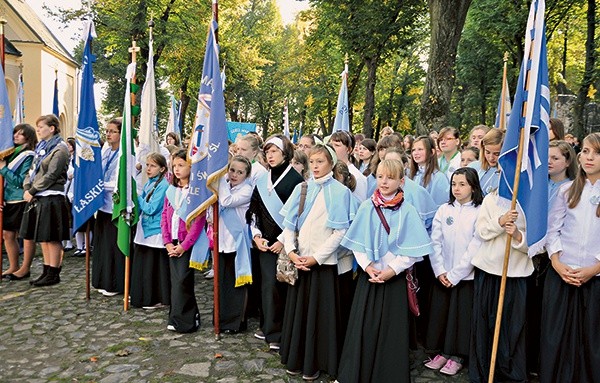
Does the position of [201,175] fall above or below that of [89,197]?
above

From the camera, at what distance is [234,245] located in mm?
5633

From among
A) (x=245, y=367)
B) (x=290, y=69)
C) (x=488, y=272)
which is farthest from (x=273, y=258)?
(x=290, y=69)

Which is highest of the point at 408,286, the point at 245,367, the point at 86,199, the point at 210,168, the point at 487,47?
the point at 487,47

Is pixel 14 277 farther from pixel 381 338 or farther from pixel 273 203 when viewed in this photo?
pixel 381 338

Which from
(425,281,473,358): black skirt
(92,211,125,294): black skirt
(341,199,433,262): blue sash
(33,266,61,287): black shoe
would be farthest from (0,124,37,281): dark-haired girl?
(425,281,473,358): black skirt

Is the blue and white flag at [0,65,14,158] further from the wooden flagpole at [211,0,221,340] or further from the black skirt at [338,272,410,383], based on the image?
the black skirt at [338,272,410,383]

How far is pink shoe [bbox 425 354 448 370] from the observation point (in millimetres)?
4754

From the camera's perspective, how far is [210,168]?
524cm

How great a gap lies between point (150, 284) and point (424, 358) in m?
3.45

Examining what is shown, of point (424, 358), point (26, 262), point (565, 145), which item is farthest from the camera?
point (26, 262)

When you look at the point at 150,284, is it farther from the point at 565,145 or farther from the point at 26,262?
the point at 565,145

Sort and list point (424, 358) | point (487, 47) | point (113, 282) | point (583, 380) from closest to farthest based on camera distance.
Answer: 1. point (583, 380)
2. point (424, 358)
3. point (113, 282)
4. point (487, 47)

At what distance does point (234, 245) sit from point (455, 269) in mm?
2411

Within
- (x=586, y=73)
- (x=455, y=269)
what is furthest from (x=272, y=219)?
(x=586, y=73)
